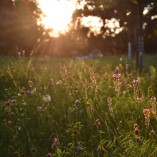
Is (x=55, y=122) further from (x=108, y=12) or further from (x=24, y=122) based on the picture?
(x=108, y=12)

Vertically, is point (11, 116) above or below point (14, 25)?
below

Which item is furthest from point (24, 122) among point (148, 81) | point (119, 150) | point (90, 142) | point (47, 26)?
point (47, 26)

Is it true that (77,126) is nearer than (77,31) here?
Yes

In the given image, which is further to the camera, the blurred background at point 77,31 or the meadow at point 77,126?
the blurred background at point 77,31

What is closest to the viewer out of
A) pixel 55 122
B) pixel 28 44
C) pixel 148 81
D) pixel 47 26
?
pixel 55 122

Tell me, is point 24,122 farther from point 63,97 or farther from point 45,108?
point 63,97

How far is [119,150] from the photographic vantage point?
147 inches

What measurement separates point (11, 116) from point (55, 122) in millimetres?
690

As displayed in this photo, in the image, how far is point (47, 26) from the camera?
35.3m

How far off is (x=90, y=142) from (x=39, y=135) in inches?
27.9

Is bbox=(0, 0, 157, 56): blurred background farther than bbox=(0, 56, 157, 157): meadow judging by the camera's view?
Yes

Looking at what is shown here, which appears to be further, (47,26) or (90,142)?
(47,26)

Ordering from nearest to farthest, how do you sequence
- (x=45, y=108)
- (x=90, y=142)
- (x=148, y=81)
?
(x=90, y=142)
(x=45, y=108)
(x=148, y=81)

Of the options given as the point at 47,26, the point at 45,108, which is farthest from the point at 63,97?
the point at 47,26
